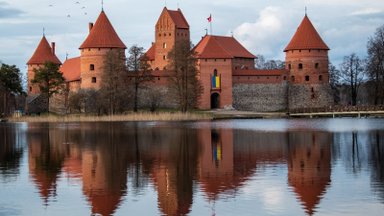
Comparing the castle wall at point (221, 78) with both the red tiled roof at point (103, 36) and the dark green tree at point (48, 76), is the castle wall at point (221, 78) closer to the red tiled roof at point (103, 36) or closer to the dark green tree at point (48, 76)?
the red tiled roof at point (103, 36)

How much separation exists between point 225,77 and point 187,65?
642 centimetres

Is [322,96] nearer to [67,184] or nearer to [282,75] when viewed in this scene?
[282,75]

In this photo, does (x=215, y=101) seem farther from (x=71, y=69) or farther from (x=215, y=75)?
(x=71, y=69)

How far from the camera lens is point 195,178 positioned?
1231 centimetres

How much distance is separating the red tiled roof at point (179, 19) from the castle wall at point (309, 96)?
31.0ft

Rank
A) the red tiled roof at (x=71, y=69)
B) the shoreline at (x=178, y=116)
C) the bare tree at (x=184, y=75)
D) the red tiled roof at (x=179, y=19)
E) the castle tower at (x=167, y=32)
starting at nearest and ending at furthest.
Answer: the shoreline at (x=178, y=116)
the bare tree at (x=184, y=75)
the castle tower at (x=167, y=32)
the red tiled roof at (x=179, y=19)
the red tiled roof at (x=71, y=69)

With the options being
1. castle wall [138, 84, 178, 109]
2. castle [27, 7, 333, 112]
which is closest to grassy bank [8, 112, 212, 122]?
castle wall [138, 84, 178, 109]

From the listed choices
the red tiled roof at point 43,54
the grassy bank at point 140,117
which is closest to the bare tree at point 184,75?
the grassy bank at point 140,117

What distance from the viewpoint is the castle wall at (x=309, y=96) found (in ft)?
168

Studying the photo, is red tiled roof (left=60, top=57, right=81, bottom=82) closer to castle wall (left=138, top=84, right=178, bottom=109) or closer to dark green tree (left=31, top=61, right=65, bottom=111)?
dark green tree (left=31, top=61, right=65, bottom=111)

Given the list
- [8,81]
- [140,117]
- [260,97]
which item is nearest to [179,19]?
[260,97]

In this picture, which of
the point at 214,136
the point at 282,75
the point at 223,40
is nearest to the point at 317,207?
the point at 214,136

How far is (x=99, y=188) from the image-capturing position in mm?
11414

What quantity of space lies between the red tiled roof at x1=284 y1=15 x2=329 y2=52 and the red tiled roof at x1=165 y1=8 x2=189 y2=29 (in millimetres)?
8008
